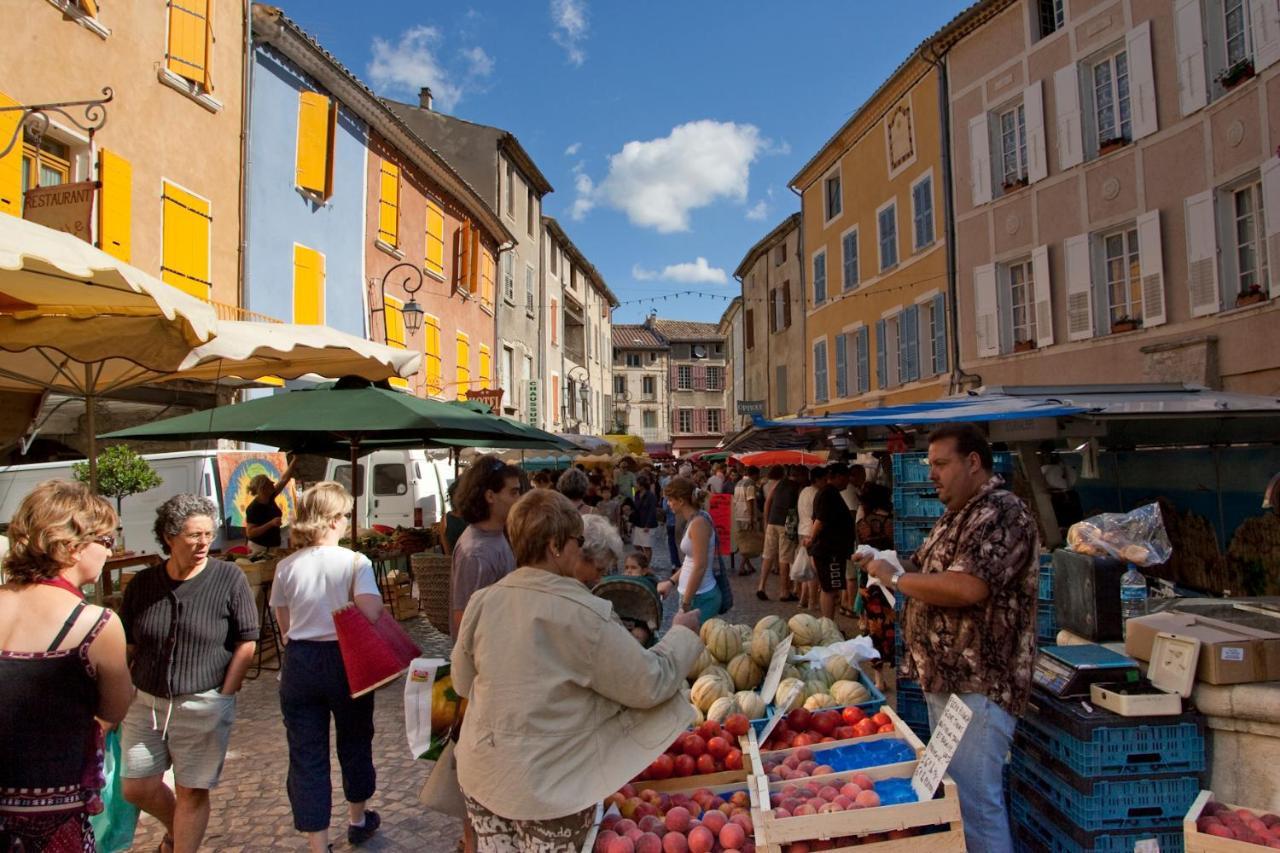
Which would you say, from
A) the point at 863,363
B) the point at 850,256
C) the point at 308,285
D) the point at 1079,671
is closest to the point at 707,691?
the point at 1079,671

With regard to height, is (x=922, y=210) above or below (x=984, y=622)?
above

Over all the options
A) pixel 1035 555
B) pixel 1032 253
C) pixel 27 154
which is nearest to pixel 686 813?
pixel 1035 555

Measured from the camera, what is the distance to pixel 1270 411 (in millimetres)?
6859

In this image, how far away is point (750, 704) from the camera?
3.64 metres

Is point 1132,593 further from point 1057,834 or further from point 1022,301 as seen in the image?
point 1022,301

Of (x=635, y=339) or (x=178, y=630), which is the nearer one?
(x=178, y=630)

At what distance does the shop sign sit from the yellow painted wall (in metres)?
3.96

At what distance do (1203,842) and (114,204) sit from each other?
38.9 feet

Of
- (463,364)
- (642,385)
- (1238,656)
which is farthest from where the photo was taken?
(642,385)

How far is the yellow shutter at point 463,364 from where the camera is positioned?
2133cm

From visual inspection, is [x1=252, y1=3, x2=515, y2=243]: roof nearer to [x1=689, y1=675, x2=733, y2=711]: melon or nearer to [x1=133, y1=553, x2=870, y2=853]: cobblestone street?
[x1=133, y1=553, x2=870, y2=853]: cobblestone street

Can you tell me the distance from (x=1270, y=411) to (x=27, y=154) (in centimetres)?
1279

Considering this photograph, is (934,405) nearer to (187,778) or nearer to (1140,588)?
(1140,588)

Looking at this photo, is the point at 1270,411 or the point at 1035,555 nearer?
the point at 1035,555
